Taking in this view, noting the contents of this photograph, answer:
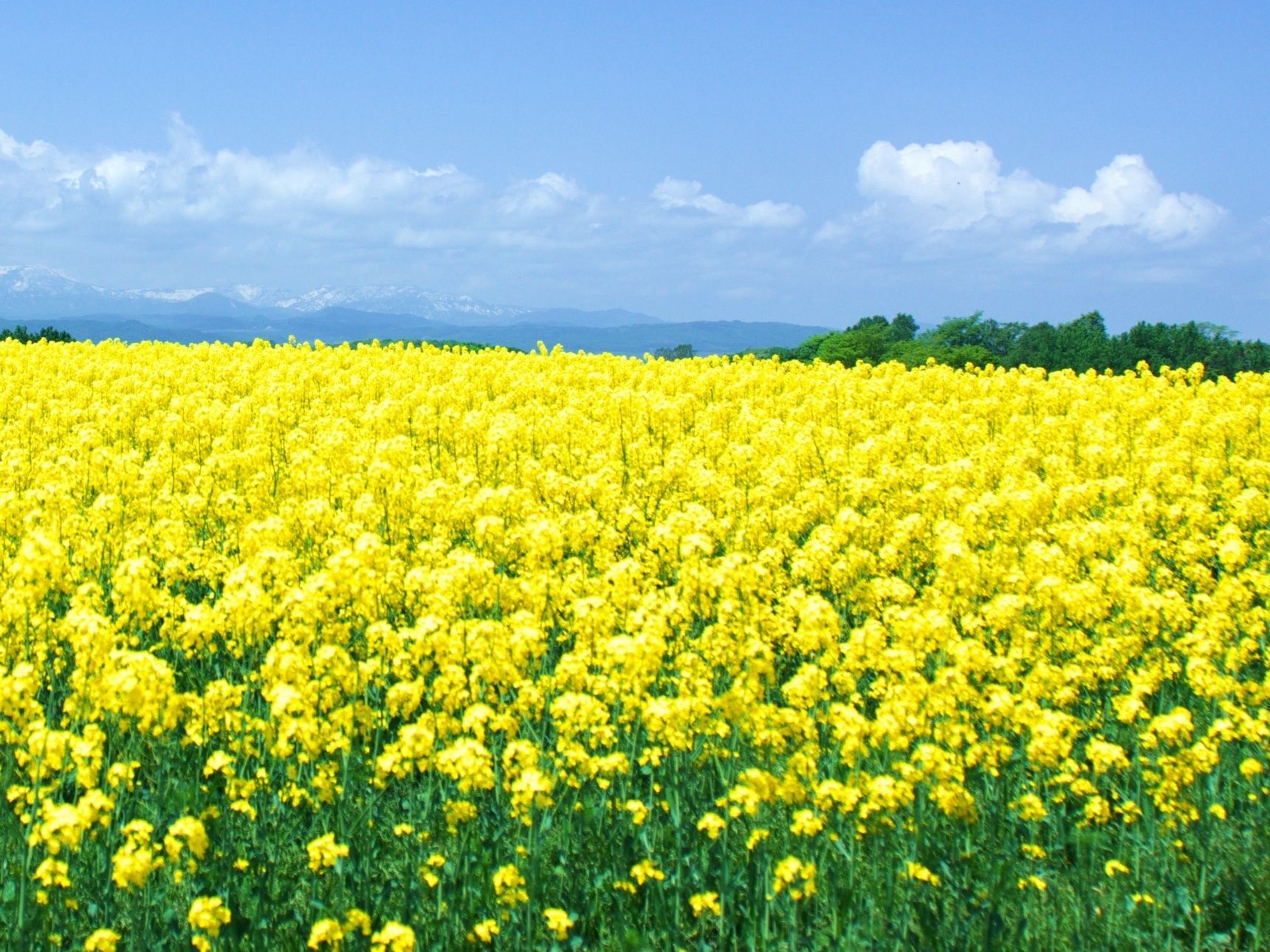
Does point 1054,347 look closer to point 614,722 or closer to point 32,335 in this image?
point 32,335

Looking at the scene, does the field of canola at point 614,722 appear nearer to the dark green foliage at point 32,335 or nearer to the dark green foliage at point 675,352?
the dark green foliage at point 32,335

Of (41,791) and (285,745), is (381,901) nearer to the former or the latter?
(285,745)

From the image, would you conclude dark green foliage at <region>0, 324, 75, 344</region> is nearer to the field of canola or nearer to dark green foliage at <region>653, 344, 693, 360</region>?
dark green foliage at <region>653, 344, 693, 360</region>

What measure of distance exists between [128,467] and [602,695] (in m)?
7.09

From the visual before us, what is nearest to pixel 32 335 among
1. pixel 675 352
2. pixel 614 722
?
pixel 675 352

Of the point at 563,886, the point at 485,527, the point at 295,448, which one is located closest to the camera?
the point at 563,886

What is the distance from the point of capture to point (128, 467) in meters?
11.3

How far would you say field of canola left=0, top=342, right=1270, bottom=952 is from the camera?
5.13 m

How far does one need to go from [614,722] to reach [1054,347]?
1718 inches

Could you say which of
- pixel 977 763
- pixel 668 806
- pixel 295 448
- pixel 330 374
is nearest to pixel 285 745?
pixel 668 806

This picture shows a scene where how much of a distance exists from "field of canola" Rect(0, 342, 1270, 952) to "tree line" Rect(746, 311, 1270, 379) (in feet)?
83.5

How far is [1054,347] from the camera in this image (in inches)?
1804

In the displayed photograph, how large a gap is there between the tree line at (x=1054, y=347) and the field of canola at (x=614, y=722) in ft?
83.5

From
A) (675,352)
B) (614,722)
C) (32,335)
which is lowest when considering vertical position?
(614,722)
